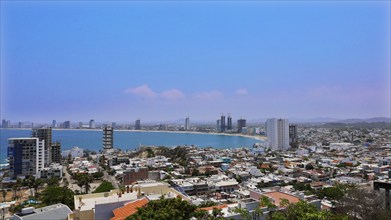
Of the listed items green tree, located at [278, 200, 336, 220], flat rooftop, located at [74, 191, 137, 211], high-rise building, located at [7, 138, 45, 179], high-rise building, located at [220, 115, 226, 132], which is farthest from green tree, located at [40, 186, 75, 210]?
high-rise building, located at [220, 115, 226, 132]

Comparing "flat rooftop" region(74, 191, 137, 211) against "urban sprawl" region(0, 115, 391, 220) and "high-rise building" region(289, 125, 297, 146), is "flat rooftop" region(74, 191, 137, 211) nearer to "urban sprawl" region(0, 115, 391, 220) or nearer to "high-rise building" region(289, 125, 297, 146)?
"urban sprawl" region(0, 115, 391, 220)

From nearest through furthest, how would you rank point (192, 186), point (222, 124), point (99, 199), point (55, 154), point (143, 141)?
point (99, 199), point (192, 186), point (55, 154), point (143, 141), point (222, 124)

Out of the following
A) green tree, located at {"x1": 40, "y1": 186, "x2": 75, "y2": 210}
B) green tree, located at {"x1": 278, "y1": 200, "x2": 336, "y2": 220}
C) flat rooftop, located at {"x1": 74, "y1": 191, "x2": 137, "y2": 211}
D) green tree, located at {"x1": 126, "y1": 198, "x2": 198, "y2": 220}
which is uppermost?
green tree, located at {"x1": 126, "y1": 198, "x2": 198, "y2": 220}

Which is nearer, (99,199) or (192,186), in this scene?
(99,199)

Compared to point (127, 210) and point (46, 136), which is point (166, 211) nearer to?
point (127, 210)

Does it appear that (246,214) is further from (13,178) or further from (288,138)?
(288,138)

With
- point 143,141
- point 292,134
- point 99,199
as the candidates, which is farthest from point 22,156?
point 143,141
